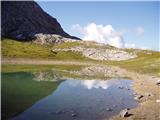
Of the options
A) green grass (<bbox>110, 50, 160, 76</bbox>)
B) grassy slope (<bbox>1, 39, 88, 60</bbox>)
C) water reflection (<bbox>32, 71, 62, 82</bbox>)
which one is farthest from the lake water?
grassy slope (<bbox>1, 39, 88, 60</bbox>)

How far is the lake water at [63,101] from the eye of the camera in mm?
40656

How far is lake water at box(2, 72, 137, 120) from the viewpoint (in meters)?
40.7

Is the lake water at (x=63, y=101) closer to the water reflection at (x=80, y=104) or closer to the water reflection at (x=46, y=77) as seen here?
the water reflection at (x=80, y=104)

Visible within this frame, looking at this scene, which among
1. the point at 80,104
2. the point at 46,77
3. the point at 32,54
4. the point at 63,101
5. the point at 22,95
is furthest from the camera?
the point at 32,54

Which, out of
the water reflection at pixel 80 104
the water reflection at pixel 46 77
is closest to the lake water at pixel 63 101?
the water reflection at pixel 80 104

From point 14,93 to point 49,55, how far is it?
4683 inches

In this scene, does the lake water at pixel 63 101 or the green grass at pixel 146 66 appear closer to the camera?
the lake water at pixel 63 101

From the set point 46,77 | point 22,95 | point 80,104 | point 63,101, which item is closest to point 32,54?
point 46,77

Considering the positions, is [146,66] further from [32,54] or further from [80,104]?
[80,104]

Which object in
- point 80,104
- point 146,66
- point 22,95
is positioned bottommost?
point 80,104

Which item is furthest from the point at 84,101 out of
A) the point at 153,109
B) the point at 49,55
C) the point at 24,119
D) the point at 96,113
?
the point at 49,55

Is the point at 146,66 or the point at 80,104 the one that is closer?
the point at 80,104

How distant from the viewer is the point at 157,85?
70375 millimetres

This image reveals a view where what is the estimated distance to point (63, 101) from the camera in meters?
51.1
